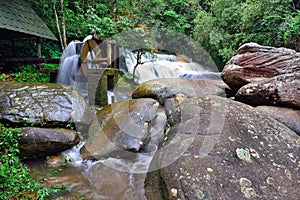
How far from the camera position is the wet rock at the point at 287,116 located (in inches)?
122

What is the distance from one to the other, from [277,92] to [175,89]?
2.23m

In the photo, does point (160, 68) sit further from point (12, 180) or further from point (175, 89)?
point (12, 180)

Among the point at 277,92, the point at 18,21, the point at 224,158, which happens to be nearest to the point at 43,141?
the point at 224,158

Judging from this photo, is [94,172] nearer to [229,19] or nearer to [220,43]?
[220,43]

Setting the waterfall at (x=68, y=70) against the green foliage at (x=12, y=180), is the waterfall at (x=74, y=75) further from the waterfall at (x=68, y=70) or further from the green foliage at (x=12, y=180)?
the green foliage at (x=12, y=180)

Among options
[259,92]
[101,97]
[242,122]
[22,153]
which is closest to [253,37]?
[259,92]

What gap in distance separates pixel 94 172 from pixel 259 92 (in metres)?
3.37

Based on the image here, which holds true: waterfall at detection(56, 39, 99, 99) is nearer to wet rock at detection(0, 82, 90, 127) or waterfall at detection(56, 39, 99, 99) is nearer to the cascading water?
wet rock at detection(0, 82, 90, 127)

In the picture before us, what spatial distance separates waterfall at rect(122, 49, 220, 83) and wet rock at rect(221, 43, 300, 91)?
4.30 meters

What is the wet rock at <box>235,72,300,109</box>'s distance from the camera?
353 centimetres

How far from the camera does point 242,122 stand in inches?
80.4

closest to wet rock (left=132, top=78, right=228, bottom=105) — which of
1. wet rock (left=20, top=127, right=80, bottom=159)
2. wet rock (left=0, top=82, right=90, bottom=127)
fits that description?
wet rock (left=0, top=82, right=90, bottom=127)

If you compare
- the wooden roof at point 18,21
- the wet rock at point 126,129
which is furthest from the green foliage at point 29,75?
the wet rock at point 126,129

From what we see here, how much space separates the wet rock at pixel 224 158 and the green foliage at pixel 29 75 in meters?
Result: 6.56
